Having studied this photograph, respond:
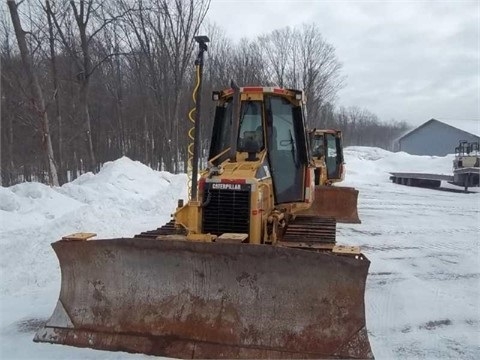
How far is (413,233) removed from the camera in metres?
11.3

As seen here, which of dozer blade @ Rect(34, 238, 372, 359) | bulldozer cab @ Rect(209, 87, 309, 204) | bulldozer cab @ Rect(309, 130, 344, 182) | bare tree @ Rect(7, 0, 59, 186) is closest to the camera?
dozer blade @ Rect(34, 238, 372, 359)

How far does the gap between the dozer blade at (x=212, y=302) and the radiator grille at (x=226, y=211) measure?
0.84 meters

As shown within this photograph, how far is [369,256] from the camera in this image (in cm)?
862

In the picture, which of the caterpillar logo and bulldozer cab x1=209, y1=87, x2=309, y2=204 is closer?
the caterpillar logo

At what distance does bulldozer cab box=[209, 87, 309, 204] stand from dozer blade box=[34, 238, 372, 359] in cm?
175

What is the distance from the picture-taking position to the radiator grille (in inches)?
204

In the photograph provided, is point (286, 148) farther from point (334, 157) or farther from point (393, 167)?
point (393, 167)

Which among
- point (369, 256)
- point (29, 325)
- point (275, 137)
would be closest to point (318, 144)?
point (369, 256)

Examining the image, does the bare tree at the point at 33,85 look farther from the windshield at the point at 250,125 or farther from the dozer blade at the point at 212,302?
the dozer blade at the point at 212,302

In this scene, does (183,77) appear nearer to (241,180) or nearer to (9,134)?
(9,134)

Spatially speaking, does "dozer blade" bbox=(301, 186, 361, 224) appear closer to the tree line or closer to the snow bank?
the tree line

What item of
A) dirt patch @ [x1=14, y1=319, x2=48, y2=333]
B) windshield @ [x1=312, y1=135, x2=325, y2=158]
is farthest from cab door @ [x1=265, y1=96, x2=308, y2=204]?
windshield @ [x1=312, y1=135, x2=325, y2=158]

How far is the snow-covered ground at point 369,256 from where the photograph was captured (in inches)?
189

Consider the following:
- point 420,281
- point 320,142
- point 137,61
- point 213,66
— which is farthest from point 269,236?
point 213,66
